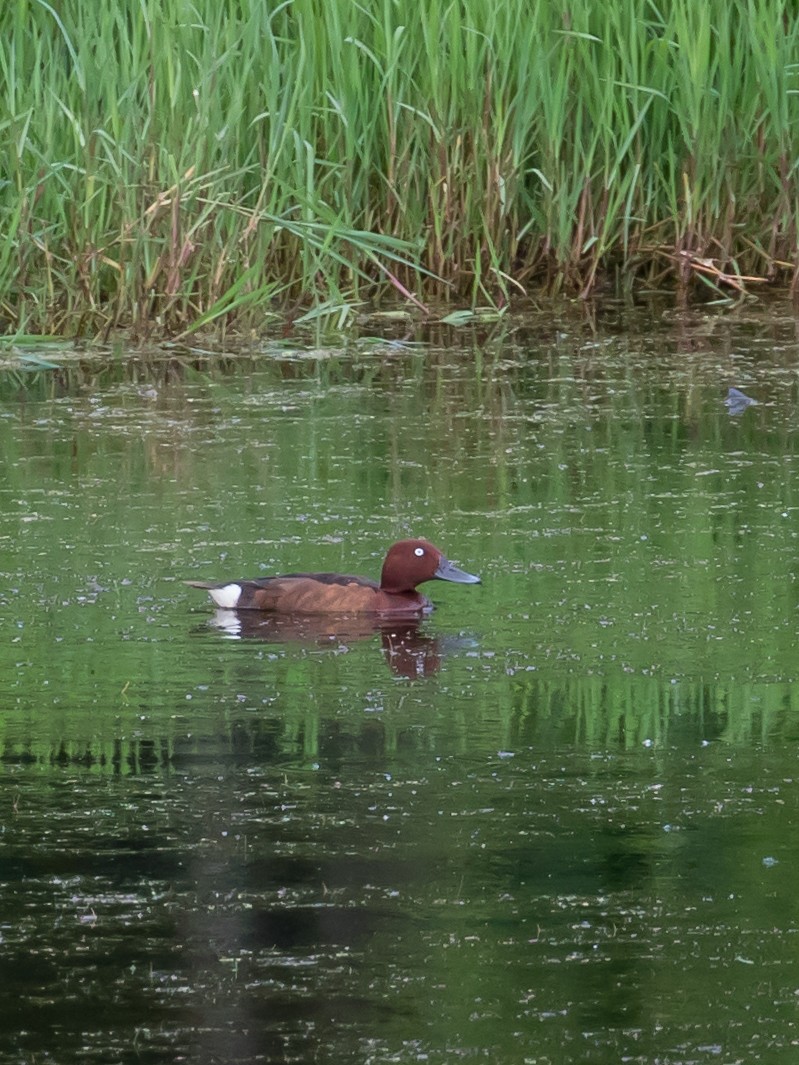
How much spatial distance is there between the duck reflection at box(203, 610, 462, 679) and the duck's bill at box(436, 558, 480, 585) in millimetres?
142

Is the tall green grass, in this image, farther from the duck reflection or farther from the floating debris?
the duck reflection

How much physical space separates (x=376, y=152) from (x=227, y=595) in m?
4.51

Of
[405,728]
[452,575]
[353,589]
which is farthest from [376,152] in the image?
[405,728]

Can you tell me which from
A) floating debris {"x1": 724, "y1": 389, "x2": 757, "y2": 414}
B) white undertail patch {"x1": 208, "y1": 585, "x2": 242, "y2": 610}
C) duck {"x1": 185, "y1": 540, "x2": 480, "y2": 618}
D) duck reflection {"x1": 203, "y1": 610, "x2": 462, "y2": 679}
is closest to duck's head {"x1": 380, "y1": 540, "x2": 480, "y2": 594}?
duck {"x1": 185, "y1": 540, "x2": 480, "y2": 618}

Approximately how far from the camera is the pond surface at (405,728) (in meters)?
3.51

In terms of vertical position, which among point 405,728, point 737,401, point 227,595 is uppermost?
point 737,401

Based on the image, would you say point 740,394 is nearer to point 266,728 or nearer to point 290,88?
point 290,88

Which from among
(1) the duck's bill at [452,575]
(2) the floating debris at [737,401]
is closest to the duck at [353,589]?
(1) the duck's bill at [452,575]

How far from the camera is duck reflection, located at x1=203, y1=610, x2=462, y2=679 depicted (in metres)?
5.73

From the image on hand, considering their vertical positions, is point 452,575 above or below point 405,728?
above

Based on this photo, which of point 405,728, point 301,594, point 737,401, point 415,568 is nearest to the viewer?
point 405,728

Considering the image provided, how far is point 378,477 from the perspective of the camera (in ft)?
24.6

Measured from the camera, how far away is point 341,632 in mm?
6039

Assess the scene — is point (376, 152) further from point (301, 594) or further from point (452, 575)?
point (301, 594)
